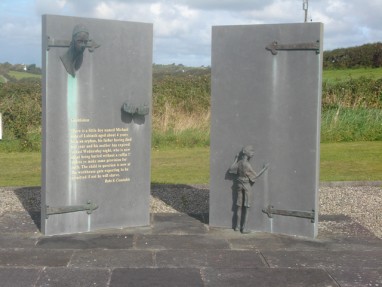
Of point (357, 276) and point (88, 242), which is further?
point (88, 242)

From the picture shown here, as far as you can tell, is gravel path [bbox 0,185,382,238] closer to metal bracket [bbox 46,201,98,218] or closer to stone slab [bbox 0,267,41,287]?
metal bracket [bbox 46,201,98,218]

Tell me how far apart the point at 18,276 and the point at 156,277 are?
1170 millimetres

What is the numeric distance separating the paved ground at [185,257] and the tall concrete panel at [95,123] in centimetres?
34

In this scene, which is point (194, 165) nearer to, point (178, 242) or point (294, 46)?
point (294, 46)

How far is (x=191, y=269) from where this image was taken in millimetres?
5926

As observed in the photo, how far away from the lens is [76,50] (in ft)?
23.2

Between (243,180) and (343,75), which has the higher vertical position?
(343,75)

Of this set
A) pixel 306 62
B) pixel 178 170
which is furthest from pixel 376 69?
pixel 306 62

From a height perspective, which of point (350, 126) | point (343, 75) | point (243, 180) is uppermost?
point (343, 75)

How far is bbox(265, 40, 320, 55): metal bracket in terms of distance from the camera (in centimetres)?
717

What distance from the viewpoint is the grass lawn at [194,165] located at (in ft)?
39.8

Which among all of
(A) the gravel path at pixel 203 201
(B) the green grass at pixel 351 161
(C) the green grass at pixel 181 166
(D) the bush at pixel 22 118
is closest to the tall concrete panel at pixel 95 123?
(A) the gravel path at pixel 203 201

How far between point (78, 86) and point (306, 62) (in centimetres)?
252

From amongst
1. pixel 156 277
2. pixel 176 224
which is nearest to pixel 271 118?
pixel 176 224
